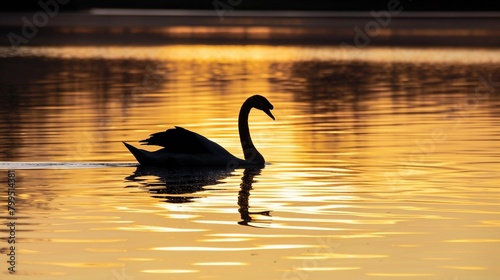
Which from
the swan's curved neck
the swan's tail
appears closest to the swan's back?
the swan's tail

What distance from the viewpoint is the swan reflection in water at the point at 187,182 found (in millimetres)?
14812

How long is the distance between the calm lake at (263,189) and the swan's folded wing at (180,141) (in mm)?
338

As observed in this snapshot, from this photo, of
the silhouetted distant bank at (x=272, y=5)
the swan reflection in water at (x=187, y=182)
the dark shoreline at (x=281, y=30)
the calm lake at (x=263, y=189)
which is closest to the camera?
the calm lake at (x=263, y=189)

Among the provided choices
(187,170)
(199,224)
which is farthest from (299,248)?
(187,170)

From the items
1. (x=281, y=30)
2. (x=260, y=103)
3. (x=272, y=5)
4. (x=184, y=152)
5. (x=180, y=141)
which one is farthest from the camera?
(x=272, y=5)

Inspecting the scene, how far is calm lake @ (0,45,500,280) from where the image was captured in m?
11.5

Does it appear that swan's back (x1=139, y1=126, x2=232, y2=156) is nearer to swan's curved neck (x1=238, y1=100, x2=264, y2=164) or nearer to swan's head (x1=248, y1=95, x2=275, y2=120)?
swan's curved neck (x1=238, y1=100, x2=264, y2=164)

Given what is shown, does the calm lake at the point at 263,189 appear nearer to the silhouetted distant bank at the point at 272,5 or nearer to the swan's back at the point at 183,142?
the swan's back at the point at 183,142

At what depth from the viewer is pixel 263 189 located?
16016mm

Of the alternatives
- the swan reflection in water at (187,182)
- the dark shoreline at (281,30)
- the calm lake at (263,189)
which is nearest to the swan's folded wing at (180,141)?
the swan reflection in water at (187,182)

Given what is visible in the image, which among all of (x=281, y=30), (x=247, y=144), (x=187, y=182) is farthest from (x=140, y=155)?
(x=281, y=30)

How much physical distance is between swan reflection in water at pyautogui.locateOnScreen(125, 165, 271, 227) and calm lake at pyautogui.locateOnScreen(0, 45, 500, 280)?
0.09 ft

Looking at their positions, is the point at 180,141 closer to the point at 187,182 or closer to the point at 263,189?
the point at 187,182

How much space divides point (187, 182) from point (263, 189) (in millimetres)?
939
